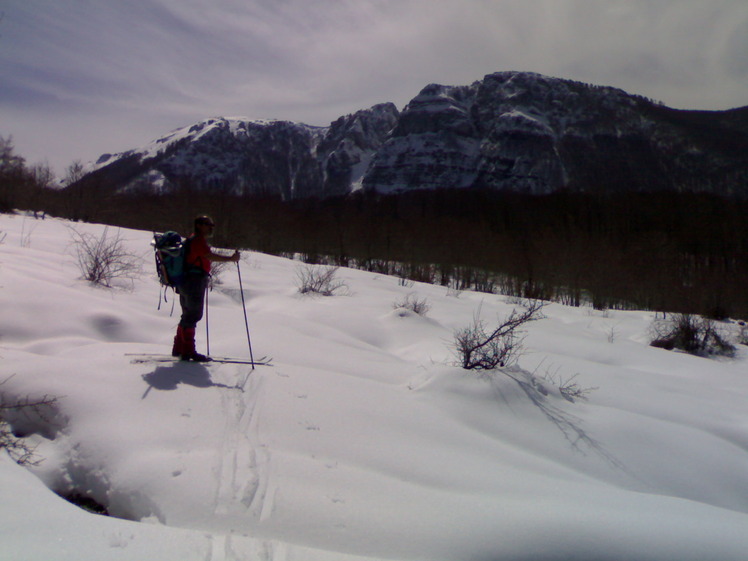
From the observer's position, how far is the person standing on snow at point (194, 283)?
15.5 ft

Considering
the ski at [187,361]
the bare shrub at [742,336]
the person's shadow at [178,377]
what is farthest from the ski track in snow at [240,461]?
the bare shrub at [742,336]

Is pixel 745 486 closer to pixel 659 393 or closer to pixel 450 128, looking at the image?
pixel 659 393

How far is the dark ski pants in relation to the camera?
4.73 meters

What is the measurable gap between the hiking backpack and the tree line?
16.3m

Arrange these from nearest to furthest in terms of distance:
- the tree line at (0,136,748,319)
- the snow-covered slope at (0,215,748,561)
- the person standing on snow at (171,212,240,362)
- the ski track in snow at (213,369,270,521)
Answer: the snow-covered slope at (0,215,748,561) → the ski track in snow at (213,369,270,521) → the person standing on snow at (171,212,240,362) → the tree line at (0,136,748,319)

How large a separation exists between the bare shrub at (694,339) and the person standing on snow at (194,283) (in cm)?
1179

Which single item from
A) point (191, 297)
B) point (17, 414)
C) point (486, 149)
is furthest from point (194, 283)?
point (486, 149)

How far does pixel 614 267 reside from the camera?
71.7ft

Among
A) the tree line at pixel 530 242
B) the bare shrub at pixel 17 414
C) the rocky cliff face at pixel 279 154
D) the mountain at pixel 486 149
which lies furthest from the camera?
the rocky cliff face at pixel 279 154

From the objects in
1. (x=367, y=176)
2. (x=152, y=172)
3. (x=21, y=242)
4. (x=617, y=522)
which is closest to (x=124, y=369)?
(x=617, y=522)

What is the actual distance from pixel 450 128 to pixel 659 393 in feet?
367

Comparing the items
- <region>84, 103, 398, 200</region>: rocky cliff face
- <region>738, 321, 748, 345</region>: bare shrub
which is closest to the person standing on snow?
<region>738, 321, 748, 345</region>: bare shrub

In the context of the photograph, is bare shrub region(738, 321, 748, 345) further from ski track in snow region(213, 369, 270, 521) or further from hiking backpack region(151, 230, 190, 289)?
hiking backpack region(151, 230, 190, 289)

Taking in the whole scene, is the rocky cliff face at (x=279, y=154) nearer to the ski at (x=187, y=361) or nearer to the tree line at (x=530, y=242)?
the tree line at (x=530, y=242)
